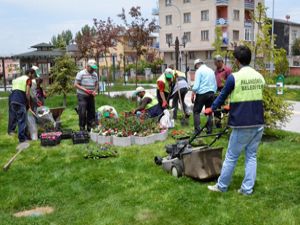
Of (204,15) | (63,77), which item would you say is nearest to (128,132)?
(63,77)

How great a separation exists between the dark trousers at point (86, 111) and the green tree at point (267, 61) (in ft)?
12.7

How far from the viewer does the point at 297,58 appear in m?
53.6

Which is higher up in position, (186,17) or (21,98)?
(186,17)

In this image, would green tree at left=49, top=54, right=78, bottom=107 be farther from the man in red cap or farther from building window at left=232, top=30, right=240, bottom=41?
building window at left=232, top=30, right=240, bottom=41

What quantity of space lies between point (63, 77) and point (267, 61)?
8.90m

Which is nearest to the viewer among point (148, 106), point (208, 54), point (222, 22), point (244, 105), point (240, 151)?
point (244, 105)

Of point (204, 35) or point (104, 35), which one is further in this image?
point (204, 35)

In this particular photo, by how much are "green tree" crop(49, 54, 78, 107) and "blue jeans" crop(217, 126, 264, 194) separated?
11.1m

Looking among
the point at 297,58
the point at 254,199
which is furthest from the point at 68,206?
the point at 297,58

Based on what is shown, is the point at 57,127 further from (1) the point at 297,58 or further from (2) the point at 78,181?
(1) the point at 297,58

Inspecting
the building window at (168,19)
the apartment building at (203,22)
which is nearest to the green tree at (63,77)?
the apartment building at (203,22)

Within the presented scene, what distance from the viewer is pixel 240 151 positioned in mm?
5145

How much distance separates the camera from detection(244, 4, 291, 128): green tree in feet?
28.5

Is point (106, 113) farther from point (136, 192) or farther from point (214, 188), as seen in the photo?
point (214, 188)
